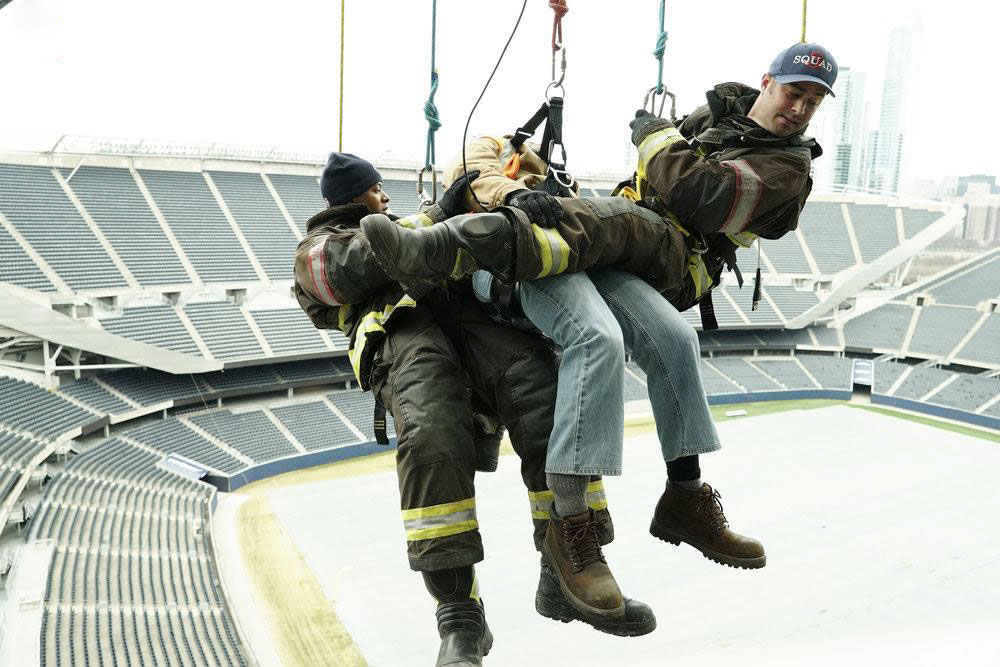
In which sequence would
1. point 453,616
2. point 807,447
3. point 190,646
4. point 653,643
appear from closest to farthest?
1. point 453,616
2. point 190,646
3. point 653,643
4. point 807,447

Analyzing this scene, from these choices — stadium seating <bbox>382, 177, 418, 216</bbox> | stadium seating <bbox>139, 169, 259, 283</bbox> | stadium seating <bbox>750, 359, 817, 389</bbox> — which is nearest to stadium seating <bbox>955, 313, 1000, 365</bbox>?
stadium seating <bbox>750, 359, 817, 389</bbox>

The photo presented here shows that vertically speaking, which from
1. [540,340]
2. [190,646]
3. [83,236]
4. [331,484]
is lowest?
[331,484]

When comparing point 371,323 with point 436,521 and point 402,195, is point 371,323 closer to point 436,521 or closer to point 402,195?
point 436,521

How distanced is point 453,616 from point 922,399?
2634cm

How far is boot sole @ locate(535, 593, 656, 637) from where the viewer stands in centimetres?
243

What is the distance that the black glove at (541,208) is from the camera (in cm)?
245

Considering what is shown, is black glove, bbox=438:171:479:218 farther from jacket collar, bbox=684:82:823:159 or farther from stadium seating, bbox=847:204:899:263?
stadium seating, bbox=847:204:899:263

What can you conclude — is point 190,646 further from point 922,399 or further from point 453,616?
point 922,399

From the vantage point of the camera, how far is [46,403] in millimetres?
15703

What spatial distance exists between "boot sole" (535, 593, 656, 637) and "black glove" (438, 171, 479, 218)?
60.4 inches

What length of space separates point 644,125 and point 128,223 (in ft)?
68.8

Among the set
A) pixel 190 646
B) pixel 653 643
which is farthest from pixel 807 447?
pixel 190 646

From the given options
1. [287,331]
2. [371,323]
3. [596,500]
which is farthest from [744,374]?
[371,323]

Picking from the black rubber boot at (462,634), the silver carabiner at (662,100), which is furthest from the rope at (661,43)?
Answer: the black rubber boot at (462,634)
